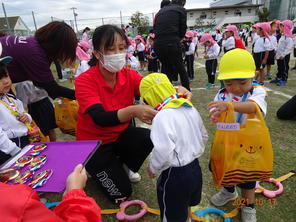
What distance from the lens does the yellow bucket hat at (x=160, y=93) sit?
1.51 m

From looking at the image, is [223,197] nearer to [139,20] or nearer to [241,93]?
[241,93]

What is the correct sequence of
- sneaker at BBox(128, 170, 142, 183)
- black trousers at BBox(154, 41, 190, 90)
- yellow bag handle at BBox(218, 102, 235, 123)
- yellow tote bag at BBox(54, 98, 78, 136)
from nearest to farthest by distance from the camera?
1. yellow bag handle at BBox(218, 102, 235, 123)
2. sneaker at BBox(128, 170, 142, 183)
3. yellow tote bag at BBox(54, 98, 78, 136)
4. black trousers at BBox(154, 41, 190, 90)

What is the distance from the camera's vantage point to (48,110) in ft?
9.52

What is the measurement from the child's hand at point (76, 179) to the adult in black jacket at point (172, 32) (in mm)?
3720

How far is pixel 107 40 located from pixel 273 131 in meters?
2.95

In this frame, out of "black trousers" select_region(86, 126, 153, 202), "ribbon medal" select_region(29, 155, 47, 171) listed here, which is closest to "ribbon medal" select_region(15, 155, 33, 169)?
"ribbon medal" select_region(29, 155, 47, 171)

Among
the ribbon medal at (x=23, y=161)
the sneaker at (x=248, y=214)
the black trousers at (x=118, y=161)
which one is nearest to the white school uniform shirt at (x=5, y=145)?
the ribbon medal at (x=23, y=161)

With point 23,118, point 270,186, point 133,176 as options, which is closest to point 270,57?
point 270,186

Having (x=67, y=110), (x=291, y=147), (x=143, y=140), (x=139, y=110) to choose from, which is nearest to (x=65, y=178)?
(x=139, y=110)

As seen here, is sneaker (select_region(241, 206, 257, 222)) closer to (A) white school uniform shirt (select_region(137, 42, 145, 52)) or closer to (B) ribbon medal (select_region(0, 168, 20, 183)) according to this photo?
(B) ribbon medal (select_region(0, 168, 20, 183))

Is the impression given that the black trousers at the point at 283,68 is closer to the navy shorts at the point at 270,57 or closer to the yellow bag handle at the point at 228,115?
the navy shorts at the point at 270,57

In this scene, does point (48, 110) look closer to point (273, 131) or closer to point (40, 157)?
point (40, 157)

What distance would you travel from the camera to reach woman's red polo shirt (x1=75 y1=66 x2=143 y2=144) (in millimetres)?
2094

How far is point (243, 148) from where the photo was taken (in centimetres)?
162
